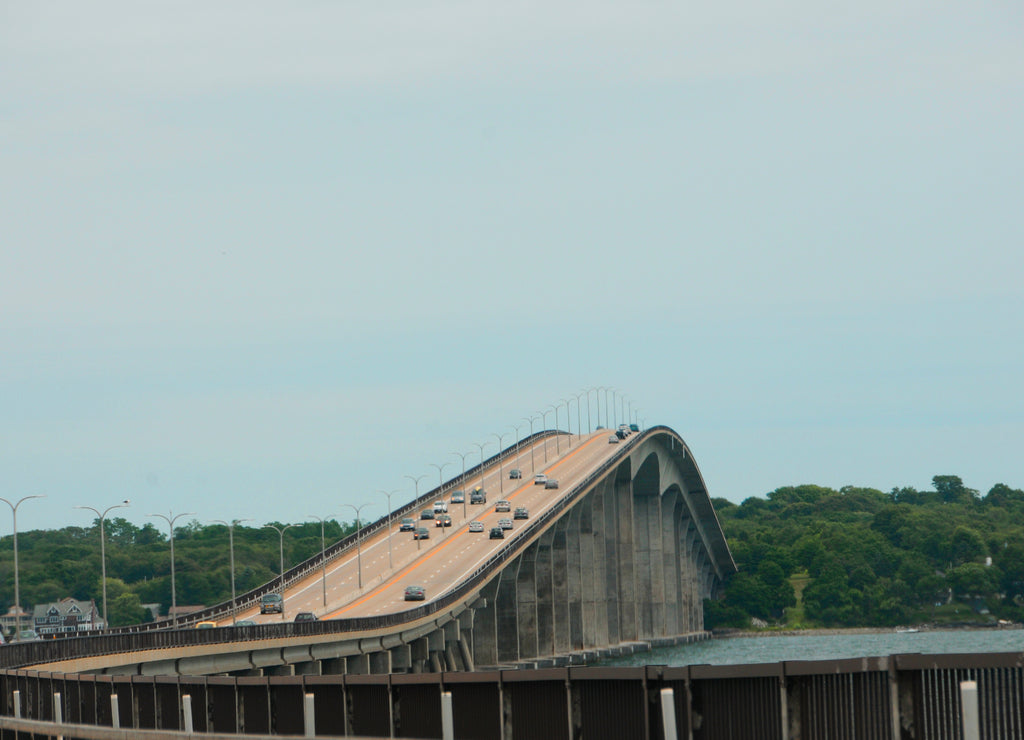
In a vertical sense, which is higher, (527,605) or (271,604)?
(271,604)

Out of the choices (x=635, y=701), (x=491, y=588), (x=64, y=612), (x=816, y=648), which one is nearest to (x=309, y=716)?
(x=635, y=701)

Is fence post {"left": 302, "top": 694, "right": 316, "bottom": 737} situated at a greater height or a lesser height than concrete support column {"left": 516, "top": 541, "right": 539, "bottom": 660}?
greater

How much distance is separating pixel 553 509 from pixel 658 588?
5541cm

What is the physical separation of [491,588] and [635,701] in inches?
3837

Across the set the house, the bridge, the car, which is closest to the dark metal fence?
the bridge

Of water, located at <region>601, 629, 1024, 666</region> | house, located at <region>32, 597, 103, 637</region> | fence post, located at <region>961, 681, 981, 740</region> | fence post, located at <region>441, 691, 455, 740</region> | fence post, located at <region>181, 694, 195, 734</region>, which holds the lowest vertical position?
water, located at <region>601, 629, 1024, 666</region>

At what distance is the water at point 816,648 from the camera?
143m

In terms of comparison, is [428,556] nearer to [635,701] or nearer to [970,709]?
[635,701]

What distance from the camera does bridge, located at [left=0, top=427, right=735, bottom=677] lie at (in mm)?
64125

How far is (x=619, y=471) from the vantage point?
526 feet

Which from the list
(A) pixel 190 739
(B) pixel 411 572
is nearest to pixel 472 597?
(B) pixel 411 572

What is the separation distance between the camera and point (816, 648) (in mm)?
A: 168625

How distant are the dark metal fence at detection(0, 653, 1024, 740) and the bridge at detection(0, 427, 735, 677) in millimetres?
23454

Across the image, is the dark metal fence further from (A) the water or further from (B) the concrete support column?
(A) the water
